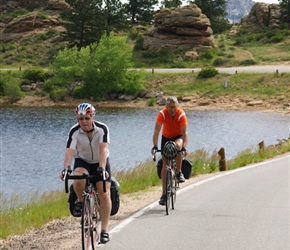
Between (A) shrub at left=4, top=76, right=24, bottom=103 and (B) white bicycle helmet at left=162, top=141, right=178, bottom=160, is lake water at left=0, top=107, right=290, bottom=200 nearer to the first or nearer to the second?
(A) shrub at left=4, top=76, right=24, bottom=103

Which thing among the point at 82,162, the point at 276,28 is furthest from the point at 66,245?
the point at 276,28

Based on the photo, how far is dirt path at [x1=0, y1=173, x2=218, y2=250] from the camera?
31.1 ft

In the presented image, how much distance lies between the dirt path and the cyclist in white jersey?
907 millimetres

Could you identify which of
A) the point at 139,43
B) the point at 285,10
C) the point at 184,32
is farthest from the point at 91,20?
the point at 285,10

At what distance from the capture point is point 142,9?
92.8 meters

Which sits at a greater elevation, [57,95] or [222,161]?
[222,161]

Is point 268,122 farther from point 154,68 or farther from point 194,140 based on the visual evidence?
point 154,68

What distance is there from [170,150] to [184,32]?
6283cm

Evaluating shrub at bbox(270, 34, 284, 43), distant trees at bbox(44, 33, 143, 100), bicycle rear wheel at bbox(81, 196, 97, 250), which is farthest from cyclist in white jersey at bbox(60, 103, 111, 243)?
shrub at bbox(270, 34, 284, 43)

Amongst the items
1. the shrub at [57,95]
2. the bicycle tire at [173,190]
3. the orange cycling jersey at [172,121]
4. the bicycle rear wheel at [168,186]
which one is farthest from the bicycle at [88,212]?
the shrub at [57,95]

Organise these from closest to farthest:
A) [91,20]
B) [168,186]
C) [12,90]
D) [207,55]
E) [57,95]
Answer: [168,186], [57,95], [12,90], [207,55], [91,20]

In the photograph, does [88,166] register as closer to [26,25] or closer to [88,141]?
[88,141]

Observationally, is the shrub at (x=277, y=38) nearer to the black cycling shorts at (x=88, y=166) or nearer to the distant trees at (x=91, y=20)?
the distant trees at (x=91, y=20)

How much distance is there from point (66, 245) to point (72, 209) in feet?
3.07
